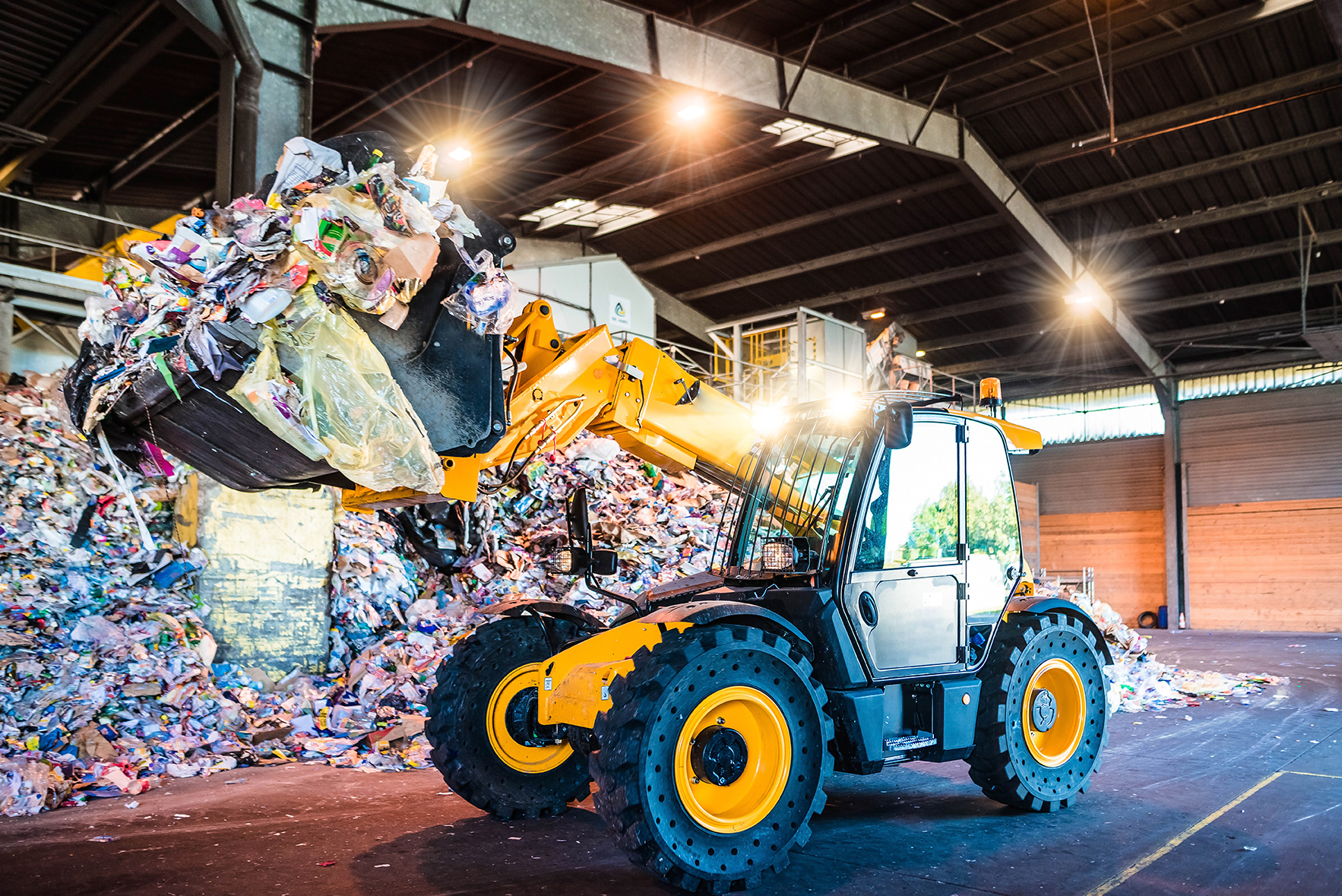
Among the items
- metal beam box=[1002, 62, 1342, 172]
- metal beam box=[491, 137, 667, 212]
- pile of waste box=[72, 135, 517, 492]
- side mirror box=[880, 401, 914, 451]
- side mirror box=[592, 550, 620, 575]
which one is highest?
Answer: metal beam box=[1002, 62, 1342, 172]

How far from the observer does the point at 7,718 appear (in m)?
6.28

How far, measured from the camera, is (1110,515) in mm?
25172

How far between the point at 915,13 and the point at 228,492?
34.7ft

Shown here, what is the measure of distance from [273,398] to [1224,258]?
19988mm

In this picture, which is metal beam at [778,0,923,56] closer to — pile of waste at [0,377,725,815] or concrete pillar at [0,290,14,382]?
pile of waste at [0,377,725,815]

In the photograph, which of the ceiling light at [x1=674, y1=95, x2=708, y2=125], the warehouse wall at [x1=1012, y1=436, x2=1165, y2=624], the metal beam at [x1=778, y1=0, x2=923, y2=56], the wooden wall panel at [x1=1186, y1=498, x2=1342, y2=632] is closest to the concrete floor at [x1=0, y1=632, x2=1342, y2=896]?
the ceiling light at [x1=674, y1=95, x2=708, y2=125]

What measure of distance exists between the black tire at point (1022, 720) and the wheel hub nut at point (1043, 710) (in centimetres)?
10

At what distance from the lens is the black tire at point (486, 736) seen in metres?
5.11

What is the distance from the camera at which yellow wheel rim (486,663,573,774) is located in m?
5.20

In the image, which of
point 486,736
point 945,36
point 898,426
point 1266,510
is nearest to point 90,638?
point 486,736

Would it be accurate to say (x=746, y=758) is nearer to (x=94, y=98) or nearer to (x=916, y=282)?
(x=94, y=98)

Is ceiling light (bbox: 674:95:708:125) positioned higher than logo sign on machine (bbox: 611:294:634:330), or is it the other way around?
ceiling light (bbox: 674:95:708:125)

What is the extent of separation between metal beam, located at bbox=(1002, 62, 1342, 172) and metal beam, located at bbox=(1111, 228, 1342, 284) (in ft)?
14.6

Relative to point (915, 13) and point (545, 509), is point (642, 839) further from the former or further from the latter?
point (915, 13)
